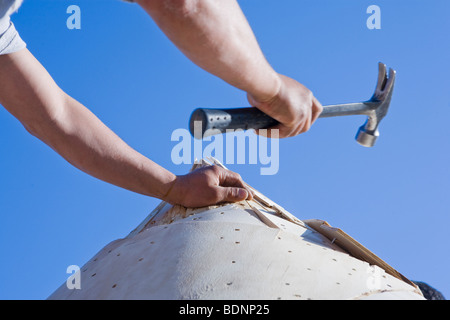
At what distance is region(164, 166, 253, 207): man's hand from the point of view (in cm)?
296

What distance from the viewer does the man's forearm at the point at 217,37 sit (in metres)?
1.85

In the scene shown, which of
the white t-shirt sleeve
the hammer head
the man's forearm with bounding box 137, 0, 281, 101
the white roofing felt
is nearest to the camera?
the man's forearm with bounding box 137, 0, 281, 101

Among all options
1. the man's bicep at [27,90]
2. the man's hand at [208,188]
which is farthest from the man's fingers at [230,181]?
the man's bicep at [27,90]

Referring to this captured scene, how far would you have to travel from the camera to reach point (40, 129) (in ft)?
10.2

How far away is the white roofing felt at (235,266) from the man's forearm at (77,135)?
542mm

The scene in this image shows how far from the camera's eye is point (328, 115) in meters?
2.79

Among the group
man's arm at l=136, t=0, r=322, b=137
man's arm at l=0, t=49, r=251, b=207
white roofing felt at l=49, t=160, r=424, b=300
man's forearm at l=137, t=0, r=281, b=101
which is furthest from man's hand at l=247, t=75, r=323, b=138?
man's arm at l=0, t=49, r=251, b=207

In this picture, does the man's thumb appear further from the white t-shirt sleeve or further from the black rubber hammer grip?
the white t-shirt sleeve

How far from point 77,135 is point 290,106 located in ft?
4.47

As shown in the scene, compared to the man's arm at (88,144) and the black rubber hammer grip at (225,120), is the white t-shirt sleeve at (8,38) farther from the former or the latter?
the black rubber hammer grip at (225,120)

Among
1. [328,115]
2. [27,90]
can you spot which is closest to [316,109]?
[328,115]

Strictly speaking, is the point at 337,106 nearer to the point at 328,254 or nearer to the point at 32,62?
the point at 328,254

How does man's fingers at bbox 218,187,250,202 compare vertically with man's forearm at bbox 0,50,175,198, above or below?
below

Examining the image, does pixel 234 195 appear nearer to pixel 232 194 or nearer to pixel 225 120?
pixel 232 194
